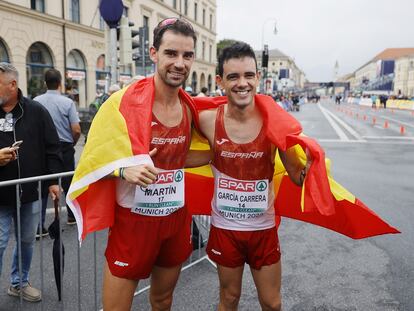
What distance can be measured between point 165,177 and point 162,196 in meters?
0.12

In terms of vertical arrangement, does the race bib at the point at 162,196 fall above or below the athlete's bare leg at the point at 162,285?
above

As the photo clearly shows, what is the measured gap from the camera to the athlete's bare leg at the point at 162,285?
2.46 meters

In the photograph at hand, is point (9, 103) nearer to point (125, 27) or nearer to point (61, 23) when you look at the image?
point (125, 27)

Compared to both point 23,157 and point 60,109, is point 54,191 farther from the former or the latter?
point 60,109

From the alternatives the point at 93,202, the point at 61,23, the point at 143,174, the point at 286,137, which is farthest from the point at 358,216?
Result: the point at 61,23

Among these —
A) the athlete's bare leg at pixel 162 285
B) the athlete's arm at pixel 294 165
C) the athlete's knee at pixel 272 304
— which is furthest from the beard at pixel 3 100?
the athlete's knee at pixel 272 304

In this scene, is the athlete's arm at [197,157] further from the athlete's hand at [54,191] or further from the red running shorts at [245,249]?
the athlete's hand at [54,191]

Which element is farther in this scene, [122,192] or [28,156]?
[28,156]

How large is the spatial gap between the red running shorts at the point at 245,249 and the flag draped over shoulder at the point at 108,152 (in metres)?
0.74

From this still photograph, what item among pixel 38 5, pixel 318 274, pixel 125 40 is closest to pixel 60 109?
pixel 125 40

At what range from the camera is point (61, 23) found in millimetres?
21453

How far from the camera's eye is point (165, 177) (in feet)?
7.62

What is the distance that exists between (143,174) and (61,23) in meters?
22.3

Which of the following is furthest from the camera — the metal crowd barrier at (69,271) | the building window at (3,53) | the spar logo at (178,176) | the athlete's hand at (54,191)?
the building window at (3,53)
